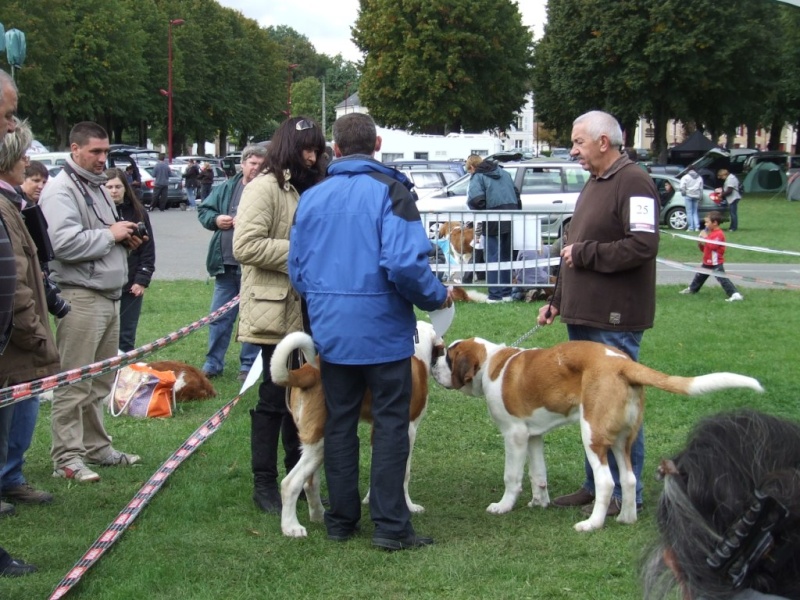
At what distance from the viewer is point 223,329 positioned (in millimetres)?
9211

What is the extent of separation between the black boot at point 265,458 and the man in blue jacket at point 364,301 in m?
0.65

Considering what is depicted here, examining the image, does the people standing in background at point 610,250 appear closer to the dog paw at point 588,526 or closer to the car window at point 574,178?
the dog paw at point 588,526

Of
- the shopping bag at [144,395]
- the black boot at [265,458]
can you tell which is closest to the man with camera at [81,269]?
the black boot at [265,458]

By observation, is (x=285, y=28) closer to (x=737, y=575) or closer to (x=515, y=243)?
(x=515, y=243)

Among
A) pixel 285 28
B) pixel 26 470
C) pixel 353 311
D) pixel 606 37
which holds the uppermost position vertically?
pixel 285 28

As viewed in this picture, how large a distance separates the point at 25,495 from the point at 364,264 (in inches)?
100

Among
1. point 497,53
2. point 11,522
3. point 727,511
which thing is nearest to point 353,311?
point 11,522

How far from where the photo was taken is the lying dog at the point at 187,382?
8.19 meters

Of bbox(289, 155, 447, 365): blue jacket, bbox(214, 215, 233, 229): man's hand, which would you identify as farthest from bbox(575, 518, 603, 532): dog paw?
bbox(214, 215, 233, 229): man's hand

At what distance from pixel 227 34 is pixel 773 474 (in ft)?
269

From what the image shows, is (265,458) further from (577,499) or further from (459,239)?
(459,239)

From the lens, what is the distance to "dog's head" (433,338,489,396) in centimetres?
555

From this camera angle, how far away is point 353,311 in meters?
4.70

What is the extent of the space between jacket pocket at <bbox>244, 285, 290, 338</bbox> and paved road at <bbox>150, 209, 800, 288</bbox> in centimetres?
1181
